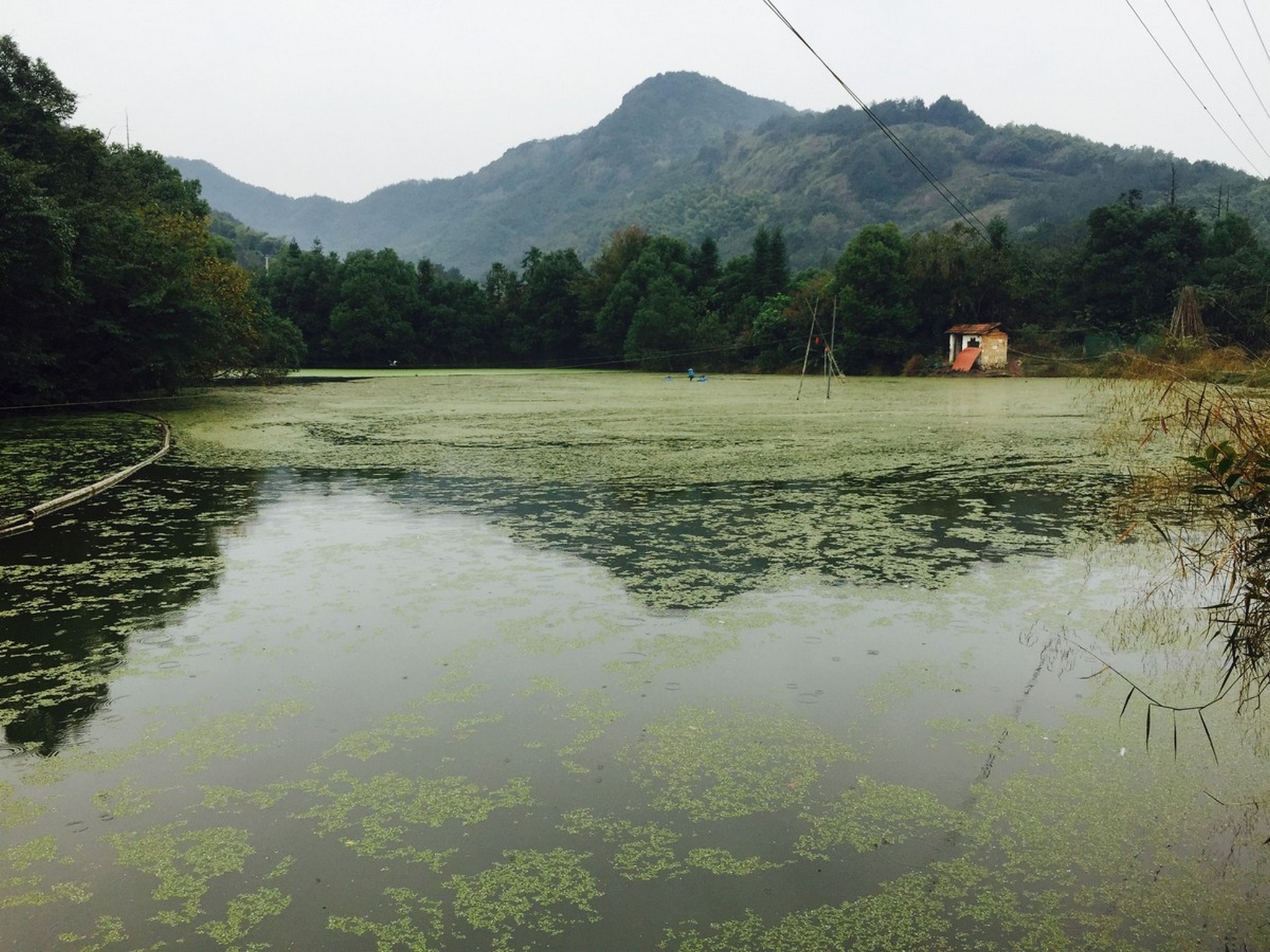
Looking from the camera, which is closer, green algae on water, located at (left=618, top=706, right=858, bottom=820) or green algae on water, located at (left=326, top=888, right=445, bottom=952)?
green algae on water, located at (left=326, top=888, right=445, bottom=952)

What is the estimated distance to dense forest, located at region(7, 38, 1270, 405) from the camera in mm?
20656

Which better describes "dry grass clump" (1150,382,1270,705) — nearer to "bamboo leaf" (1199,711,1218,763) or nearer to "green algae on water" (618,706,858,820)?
"bamboo leaf" (1199,711,1218,763)

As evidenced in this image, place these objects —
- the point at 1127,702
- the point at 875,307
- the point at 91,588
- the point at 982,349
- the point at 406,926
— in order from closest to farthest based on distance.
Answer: the point at 406,926 → the point at 1127,702 → the point at 91,588 → the point at 982,349 → the point at 875,307

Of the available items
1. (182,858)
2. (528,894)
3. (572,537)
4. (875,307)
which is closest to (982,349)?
(875,307)

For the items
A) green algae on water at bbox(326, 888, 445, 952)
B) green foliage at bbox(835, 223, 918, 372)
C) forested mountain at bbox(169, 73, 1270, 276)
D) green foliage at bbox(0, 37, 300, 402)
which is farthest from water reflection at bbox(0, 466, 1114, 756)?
forested mountain at bbox(169, 73, 1270, 276)

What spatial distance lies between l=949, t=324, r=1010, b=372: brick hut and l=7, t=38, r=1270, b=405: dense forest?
4.43ft

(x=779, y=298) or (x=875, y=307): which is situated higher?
(x=779, y=298)

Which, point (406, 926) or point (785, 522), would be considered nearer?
point (406, 926)

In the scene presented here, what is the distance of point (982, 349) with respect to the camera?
41344 mm

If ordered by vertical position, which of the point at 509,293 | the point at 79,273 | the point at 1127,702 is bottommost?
the point at 1127,702

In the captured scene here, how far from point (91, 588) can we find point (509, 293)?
186 feet

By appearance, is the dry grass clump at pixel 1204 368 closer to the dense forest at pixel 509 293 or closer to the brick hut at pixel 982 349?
the dense forest at pixel 509 293

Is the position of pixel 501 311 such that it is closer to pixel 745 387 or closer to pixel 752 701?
pixel 745 387

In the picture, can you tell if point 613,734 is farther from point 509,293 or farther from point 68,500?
point 509,293
